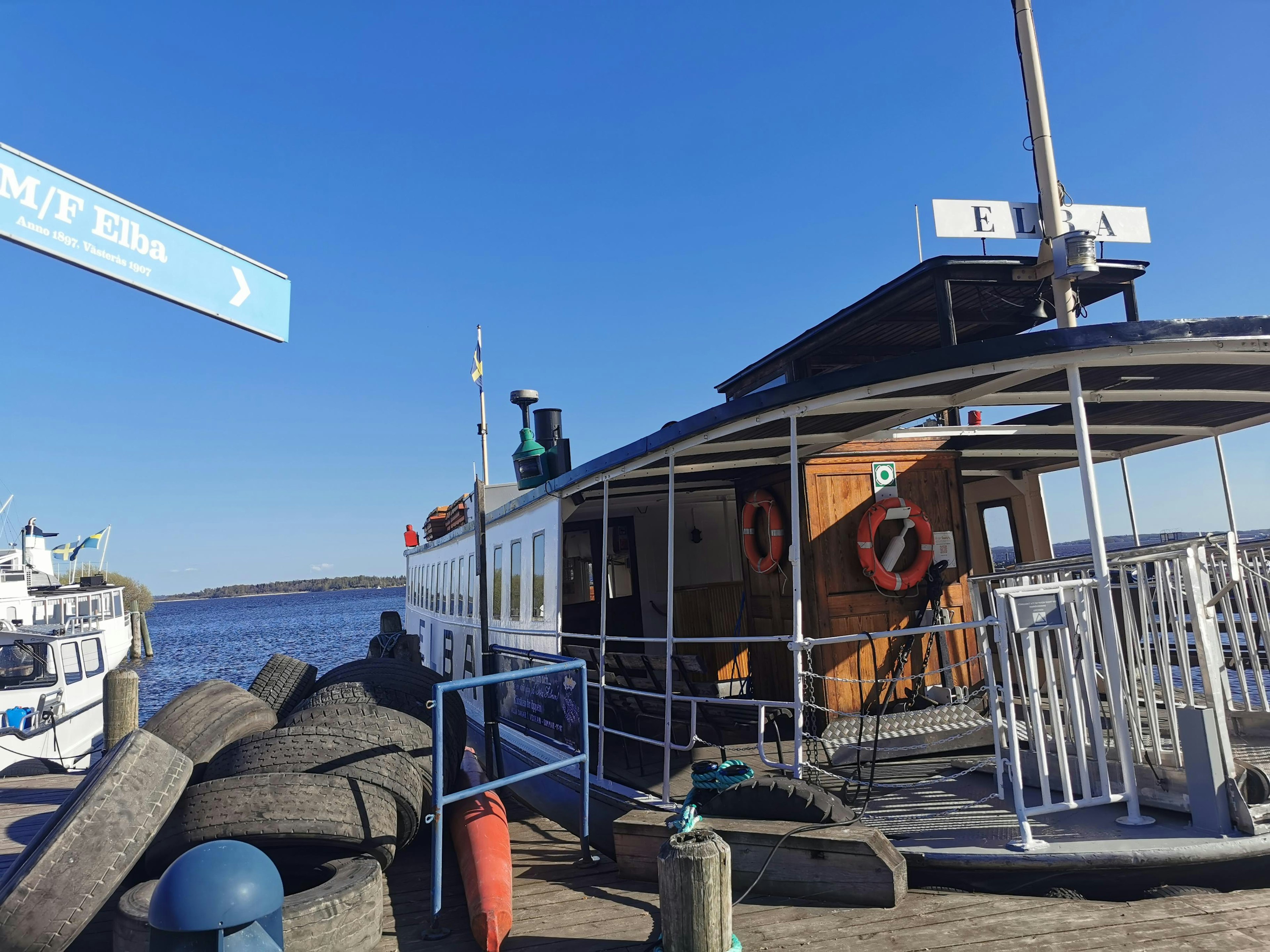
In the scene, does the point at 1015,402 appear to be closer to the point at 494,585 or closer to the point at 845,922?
the point at 845,922

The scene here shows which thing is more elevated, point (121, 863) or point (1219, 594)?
point (1219, 594)

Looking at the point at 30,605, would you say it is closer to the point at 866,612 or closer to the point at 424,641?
the point at 424,641

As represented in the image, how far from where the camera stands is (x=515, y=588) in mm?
9695

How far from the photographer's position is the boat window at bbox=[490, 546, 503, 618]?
10219 mm

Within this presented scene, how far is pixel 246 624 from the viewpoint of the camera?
95188 millimetres

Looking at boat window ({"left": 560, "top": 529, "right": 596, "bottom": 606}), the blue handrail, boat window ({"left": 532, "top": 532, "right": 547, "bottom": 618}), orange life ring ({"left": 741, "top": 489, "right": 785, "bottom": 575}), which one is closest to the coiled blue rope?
the blue handrail

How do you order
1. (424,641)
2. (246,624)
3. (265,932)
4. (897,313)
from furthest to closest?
(246,624), (424,641), (897,313), (265,932)

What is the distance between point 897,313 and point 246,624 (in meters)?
101

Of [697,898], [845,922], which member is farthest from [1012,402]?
[697,898]

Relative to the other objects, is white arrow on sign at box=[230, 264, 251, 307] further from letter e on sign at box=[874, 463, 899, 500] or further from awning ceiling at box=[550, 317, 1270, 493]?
letter e on sign at box=[874, 463, 899, 500]

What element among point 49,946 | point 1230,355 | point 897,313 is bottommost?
point 49,946

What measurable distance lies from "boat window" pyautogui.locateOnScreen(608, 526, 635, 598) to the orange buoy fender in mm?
4712

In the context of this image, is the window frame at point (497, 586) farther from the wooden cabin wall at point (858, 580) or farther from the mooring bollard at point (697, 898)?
the mooring bollard at point (697, 898)

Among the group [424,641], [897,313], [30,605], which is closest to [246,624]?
[30,605]
